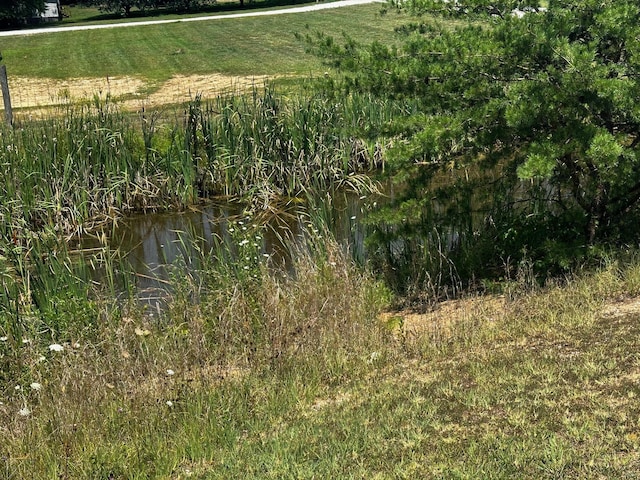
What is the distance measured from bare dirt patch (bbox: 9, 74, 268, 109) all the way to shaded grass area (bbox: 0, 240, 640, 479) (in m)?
12.3

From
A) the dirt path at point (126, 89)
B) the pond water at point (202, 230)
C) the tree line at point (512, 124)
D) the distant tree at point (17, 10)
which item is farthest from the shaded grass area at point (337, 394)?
the distant tree at point (17, 10)

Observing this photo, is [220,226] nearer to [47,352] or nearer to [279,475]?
[47,352]

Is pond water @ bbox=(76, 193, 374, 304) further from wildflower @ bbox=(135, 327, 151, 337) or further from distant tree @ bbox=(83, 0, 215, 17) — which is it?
distant tree @ bbox=(83, 0, 215, 17)

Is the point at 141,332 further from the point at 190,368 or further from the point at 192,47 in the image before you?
the point at 192,47

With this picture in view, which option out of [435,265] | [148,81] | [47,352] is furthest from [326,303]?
[148,81]

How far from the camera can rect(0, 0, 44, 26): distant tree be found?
39.0 m

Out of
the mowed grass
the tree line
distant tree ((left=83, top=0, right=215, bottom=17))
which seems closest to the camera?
the tree line

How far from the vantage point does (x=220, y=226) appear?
457 inches

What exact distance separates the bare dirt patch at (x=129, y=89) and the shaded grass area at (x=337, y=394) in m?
12.3

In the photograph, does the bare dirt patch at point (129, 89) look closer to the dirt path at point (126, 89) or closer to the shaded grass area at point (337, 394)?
the dirt path at point (126, 89)

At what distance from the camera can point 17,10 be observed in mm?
39875

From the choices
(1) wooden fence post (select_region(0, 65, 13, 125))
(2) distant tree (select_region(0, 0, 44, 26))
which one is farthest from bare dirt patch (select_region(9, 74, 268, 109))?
(2) distant tree (select_region(0, 0, 44, 26))

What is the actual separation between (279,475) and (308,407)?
992 mm

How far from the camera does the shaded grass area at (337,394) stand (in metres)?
4.23
